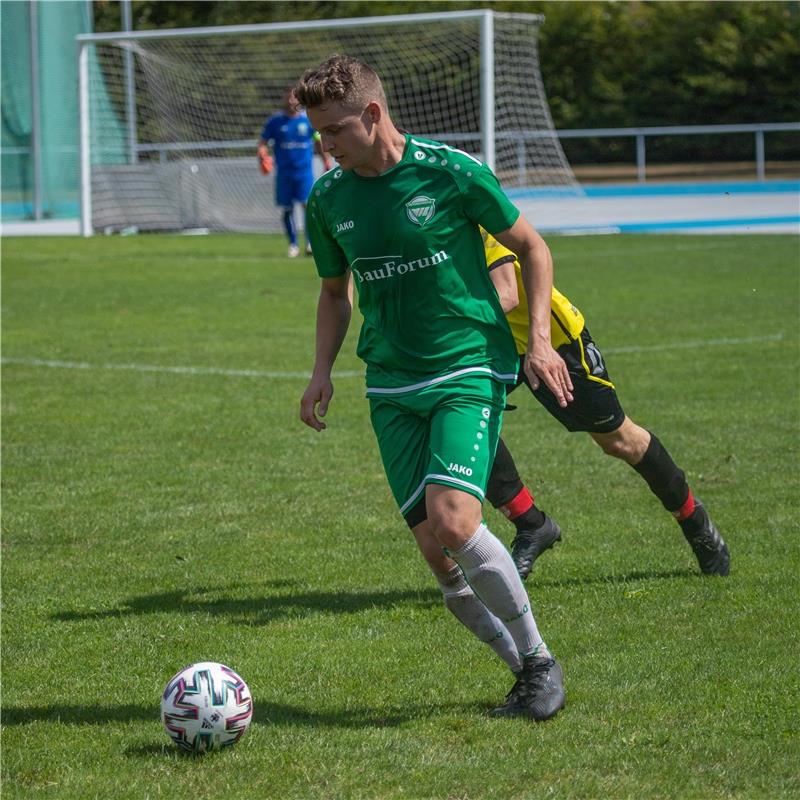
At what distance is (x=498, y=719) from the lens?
13.3ft

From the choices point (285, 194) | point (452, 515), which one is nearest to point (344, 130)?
point (452, 515)

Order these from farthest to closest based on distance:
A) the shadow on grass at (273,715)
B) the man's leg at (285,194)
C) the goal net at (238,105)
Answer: the goal net at (238,105) → the man's leg at (285,194) → the shadow on grass at (273,715)

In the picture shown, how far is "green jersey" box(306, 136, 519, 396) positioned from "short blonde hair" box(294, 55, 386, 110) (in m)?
0.24

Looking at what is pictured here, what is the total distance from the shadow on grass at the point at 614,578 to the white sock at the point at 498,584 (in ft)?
4.34

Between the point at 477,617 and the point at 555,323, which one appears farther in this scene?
the point at 555,323

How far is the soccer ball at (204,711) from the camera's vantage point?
383cm

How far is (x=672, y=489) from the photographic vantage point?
5586 millimetres

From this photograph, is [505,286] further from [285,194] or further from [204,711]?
[285,194]

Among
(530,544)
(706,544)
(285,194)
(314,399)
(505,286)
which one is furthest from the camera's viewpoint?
(285,194)

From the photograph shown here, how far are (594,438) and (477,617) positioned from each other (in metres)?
1.51

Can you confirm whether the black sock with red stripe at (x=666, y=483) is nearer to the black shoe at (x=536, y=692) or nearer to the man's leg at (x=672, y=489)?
the man's leg at (x=672, y=489)

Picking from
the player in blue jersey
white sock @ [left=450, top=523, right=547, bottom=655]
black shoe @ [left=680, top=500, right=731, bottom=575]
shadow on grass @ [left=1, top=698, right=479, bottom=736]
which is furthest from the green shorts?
the player in blue jersey

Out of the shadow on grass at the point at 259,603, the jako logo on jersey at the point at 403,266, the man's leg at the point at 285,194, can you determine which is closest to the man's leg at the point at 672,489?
the shadow on grass at the point at 259,603

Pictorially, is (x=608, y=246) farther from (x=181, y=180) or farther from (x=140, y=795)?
(x=140, y=795)
